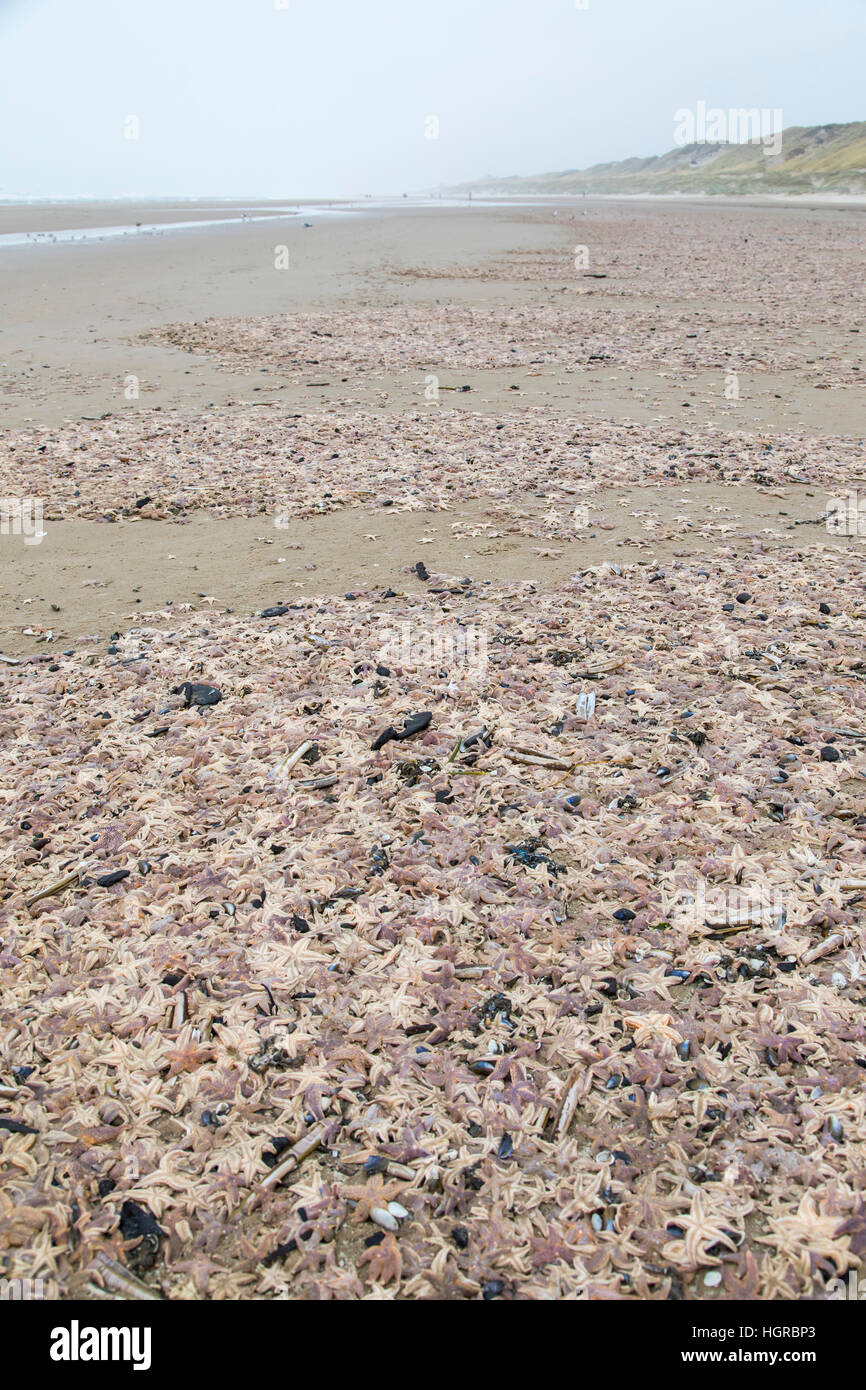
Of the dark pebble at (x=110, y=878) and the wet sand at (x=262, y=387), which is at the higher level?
the wet sand at (x=262, y=387)

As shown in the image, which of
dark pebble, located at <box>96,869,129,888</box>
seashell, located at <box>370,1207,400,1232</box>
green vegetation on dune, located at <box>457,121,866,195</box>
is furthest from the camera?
green vegetation on dune, located at <box>457,121,866,195</box>

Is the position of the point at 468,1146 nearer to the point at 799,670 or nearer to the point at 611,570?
the point at 799,670

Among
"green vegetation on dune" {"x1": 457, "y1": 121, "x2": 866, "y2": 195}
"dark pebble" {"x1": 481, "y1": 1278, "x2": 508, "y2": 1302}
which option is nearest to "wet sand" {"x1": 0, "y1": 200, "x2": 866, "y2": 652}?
"dark pebble" {"x1": 481, "y1": 1278, "x2": 508, "y2": 1302}

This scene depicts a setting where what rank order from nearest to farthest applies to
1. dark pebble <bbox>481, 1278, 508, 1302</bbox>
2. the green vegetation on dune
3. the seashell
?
dark pebble <bbox>481, 1278, 508, 1302</bbox> → the seashell → the green vegetation on dune

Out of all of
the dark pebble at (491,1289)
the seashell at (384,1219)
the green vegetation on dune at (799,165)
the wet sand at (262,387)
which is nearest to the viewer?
the dark pebble at (491,1289)

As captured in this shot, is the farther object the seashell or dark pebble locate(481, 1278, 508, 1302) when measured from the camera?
the seashell

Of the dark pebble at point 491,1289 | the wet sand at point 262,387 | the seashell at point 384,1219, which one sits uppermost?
the wet sand at point 262,387

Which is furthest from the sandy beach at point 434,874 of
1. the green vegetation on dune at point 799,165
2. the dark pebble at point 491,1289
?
the green vegetation on dune at point 799,165

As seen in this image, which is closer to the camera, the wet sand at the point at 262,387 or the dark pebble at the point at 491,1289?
the dark pebble at the point at 491,1289

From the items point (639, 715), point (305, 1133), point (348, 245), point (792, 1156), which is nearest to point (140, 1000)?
point (305, 1133)

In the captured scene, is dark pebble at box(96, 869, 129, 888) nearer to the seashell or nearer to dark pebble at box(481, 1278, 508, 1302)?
the seashell

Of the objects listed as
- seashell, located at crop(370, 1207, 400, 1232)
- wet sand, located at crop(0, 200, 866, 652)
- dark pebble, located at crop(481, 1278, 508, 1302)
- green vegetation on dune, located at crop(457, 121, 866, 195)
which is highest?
green vegetation on dune, located at crop(457, 121, 866, 195)

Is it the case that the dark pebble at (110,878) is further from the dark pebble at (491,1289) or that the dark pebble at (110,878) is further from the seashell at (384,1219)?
the dark pebble at (491,1289)

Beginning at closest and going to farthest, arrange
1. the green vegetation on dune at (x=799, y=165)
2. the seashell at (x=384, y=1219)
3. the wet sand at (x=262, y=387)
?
the seashell at (x=384, y=1219) → the wet sand at (x=262, y=387) → the green vegetation on dune at (x=799, y=165)
